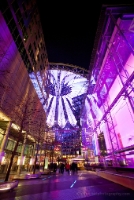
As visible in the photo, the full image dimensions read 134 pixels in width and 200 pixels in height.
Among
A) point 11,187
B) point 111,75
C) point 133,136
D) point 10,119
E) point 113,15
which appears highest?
point 113,15

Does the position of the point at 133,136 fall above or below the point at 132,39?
below

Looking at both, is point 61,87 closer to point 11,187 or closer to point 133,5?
point 133,5

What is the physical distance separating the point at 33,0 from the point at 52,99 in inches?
1113

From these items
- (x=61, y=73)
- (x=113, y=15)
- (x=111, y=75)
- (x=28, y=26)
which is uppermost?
(x=61, y=73)

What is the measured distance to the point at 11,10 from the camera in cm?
1533

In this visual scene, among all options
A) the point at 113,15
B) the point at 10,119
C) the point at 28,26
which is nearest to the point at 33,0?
the point at 28,26

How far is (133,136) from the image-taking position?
1082 centimetres

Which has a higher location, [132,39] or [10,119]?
[132,39]

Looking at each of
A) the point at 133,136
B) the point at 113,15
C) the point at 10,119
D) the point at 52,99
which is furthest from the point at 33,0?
the point at 133,136

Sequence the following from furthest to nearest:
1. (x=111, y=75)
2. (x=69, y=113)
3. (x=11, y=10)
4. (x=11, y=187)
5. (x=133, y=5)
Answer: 1. (x=69, y=113)
2. (x=11, y=10)
3. (x=111, y=75)
4. (x=133, y=5)
5. (x=11, y=187)

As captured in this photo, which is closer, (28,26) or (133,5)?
(133,5)

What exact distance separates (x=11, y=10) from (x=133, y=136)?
23.4 metres

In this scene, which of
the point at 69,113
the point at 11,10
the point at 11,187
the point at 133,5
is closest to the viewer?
the point at 11,187

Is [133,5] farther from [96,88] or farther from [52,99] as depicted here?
[52,99]
